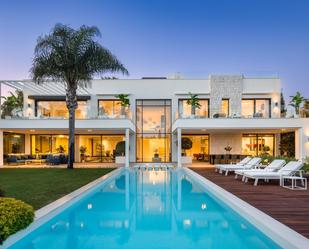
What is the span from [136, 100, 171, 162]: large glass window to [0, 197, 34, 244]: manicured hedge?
21.4 metres

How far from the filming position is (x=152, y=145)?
26109mm

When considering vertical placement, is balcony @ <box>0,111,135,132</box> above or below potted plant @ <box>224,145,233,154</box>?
above

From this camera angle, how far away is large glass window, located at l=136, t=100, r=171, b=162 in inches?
1016

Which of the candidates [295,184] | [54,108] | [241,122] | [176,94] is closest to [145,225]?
[295,184]

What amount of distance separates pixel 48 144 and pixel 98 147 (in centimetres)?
467

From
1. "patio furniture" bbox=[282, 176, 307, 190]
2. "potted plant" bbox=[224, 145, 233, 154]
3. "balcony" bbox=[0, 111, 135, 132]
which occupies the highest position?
"balcony" bbox=[0, 111, 135, 132]

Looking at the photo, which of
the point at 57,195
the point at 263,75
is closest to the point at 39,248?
the point at 57,195

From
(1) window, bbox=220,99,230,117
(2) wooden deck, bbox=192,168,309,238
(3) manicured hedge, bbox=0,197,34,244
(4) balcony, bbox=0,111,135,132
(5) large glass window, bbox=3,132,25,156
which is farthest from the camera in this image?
(1) window, bbox=220,99,230,117

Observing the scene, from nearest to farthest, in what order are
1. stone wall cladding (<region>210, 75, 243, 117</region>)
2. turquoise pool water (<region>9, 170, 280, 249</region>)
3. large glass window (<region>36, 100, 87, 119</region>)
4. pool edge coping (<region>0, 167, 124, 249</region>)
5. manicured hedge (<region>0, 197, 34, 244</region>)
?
1. manicured hedge (<region>0, 197, 34, 244</region>)
2. pool edge coping (<region>0, 167, 124, 249</region>)
3. turquoise pool water (<region>9, 170, 280, 249</region>)
4. large glass window (<region>36, 100, 87, 119</region>)
5. stone wall cladding (<region>210, 75, 243, 117</region>)

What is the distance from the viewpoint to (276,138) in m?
26.0

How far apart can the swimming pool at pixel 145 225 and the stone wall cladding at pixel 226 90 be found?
51.7ft

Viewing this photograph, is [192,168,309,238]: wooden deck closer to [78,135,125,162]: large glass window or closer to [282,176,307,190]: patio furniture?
[282,176,307,190]: patio furniture

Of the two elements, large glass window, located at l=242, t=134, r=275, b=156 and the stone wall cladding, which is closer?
the stone wall cladding

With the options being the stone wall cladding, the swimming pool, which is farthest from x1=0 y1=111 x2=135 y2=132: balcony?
the swimming pool
